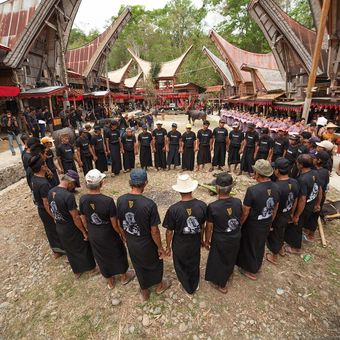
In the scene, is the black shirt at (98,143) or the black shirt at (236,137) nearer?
the black shirt at (98,143)

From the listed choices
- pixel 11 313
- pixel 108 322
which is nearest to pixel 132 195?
pixel 108 322

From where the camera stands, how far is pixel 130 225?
314 centimetres

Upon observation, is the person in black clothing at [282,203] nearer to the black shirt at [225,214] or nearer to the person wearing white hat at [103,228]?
the black shirt at [225,214]

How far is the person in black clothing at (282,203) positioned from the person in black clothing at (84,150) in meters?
6.02

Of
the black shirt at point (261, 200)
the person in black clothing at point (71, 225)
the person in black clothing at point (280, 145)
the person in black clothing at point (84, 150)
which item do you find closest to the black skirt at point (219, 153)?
the person in black clothing at point (280, 145)

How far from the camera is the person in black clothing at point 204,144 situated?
8.49m

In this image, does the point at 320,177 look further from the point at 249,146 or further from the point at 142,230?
the point at 249,146

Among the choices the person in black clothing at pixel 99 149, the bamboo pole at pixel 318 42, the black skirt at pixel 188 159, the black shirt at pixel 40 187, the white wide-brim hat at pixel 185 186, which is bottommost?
the black skirt at pixel 188 159

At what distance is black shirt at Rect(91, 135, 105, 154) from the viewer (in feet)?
26.4

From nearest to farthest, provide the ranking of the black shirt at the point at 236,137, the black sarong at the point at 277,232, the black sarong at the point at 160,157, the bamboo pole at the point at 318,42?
the black sarong at the point at 277,232, the black shirt at the point at 236,137, the black sarong at the point at 160,157, the bamboo pole at the point at 318,42

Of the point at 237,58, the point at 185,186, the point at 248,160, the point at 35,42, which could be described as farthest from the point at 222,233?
the point at 237,58

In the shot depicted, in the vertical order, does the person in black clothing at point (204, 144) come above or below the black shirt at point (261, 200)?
below

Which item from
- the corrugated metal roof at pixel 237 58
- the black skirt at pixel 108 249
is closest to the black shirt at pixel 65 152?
the black skirt at pixel 108 249

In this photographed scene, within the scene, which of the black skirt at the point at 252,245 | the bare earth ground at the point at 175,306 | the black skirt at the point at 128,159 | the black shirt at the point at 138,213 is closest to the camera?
the black shirt at the point at 138,213
